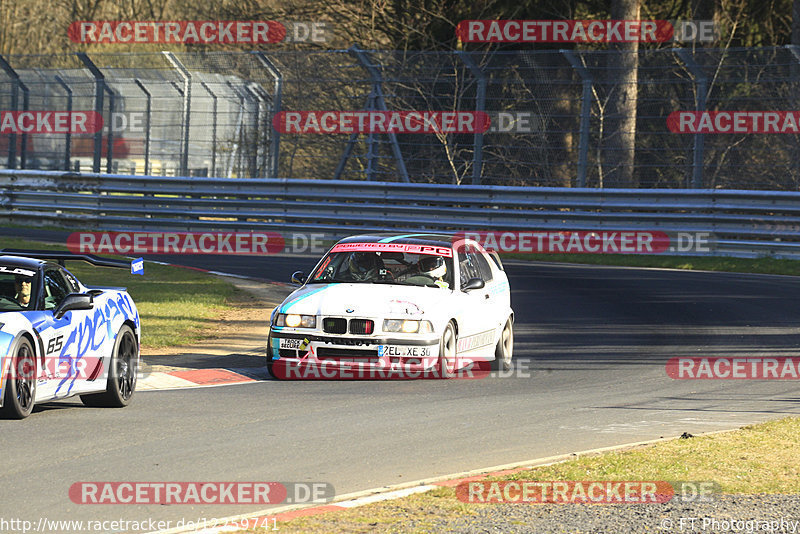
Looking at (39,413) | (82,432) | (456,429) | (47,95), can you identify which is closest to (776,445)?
(456,429)

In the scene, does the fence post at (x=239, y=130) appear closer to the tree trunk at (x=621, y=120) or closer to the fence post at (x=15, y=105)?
the fence post at (x=15, y=105)

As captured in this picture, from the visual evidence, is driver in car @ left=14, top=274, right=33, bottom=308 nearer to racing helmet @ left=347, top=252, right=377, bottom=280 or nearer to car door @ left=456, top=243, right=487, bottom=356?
racing helmet @ left=347, top=252, right=377, bottom=280

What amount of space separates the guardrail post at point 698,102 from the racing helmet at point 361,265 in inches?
456

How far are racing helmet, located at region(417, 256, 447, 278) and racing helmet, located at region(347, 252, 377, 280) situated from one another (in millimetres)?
483

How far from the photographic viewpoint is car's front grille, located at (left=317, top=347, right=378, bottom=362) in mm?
11242

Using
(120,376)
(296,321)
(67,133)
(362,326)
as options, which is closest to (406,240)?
(362,326)

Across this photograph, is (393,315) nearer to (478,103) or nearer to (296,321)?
(296,321)

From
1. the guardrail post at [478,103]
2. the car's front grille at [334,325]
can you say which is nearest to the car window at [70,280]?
the car's front grille at [334,325]

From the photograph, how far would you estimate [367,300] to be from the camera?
11547mm

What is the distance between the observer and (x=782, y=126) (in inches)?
900

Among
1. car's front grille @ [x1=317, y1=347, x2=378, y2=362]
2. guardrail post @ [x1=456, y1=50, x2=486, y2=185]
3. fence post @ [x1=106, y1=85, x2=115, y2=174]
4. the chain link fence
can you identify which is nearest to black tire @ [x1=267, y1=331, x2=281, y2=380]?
car's front grille @ [x1=317, y1=347, x2=378, y2=362]

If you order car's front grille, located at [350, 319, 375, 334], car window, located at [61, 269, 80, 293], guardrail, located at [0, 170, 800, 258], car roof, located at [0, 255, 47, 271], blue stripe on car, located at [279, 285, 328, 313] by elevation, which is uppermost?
guardrail, located at [0, 170, 800, 258]

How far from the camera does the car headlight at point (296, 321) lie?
11.4 m

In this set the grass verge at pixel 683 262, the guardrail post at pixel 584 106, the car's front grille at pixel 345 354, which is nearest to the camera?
the car's front grille at pixel 345 354
